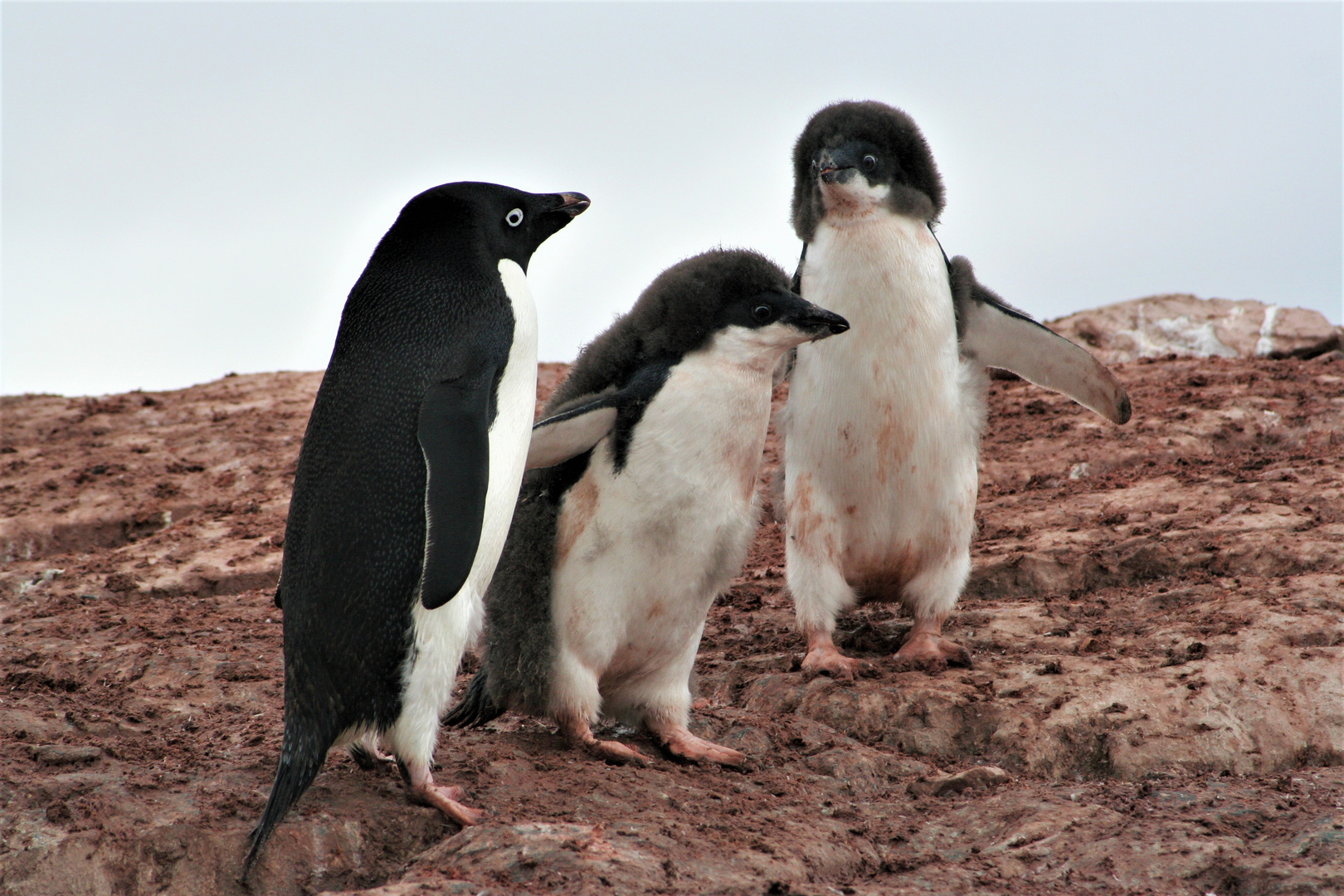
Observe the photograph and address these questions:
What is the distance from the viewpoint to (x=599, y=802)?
9.15ft

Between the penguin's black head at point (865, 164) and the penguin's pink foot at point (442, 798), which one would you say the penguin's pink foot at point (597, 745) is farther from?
the penguin's black head at point (865, 164)

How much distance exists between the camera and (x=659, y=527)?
3.25 m

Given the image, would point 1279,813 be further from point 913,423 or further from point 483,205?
point 483,205

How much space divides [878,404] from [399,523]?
194 centimetres

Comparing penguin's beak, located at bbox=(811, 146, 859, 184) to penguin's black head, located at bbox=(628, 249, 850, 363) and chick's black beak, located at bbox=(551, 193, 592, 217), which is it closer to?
penguin's black head, located at bbox=(628, 249, 850, 363)

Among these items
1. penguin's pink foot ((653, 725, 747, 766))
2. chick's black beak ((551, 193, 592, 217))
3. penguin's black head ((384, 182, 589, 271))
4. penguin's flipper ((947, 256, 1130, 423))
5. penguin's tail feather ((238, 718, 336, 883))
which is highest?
chick's black beak ((551, 193, 592, 217))

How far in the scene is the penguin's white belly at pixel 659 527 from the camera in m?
3.24

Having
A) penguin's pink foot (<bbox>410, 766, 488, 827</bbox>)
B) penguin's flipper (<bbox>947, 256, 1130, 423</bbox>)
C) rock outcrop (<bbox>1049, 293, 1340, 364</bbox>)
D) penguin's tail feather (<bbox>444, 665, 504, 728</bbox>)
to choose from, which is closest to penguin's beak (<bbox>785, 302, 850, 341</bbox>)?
penguin's flipper (<bbox>947, 256, 1130, 423</bbox>)

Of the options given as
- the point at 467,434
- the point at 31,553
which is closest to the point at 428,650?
the point at 467,434

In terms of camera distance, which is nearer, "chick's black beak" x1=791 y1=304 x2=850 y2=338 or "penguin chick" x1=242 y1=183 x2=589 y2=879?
"penguin chick" x1=242 y1=183 x2=589 y2=879

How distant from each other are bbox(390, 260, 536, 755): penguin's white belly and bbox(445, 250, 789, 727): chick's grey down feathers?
38 centimetres

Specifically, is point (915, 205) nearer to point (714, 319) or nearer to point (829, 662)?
point (714, 319)

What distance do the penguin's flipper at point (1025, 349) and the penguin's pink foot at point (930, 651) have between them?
1.09 meters

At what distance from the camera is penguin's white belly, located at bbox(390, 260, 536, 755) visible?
2.73 meters
